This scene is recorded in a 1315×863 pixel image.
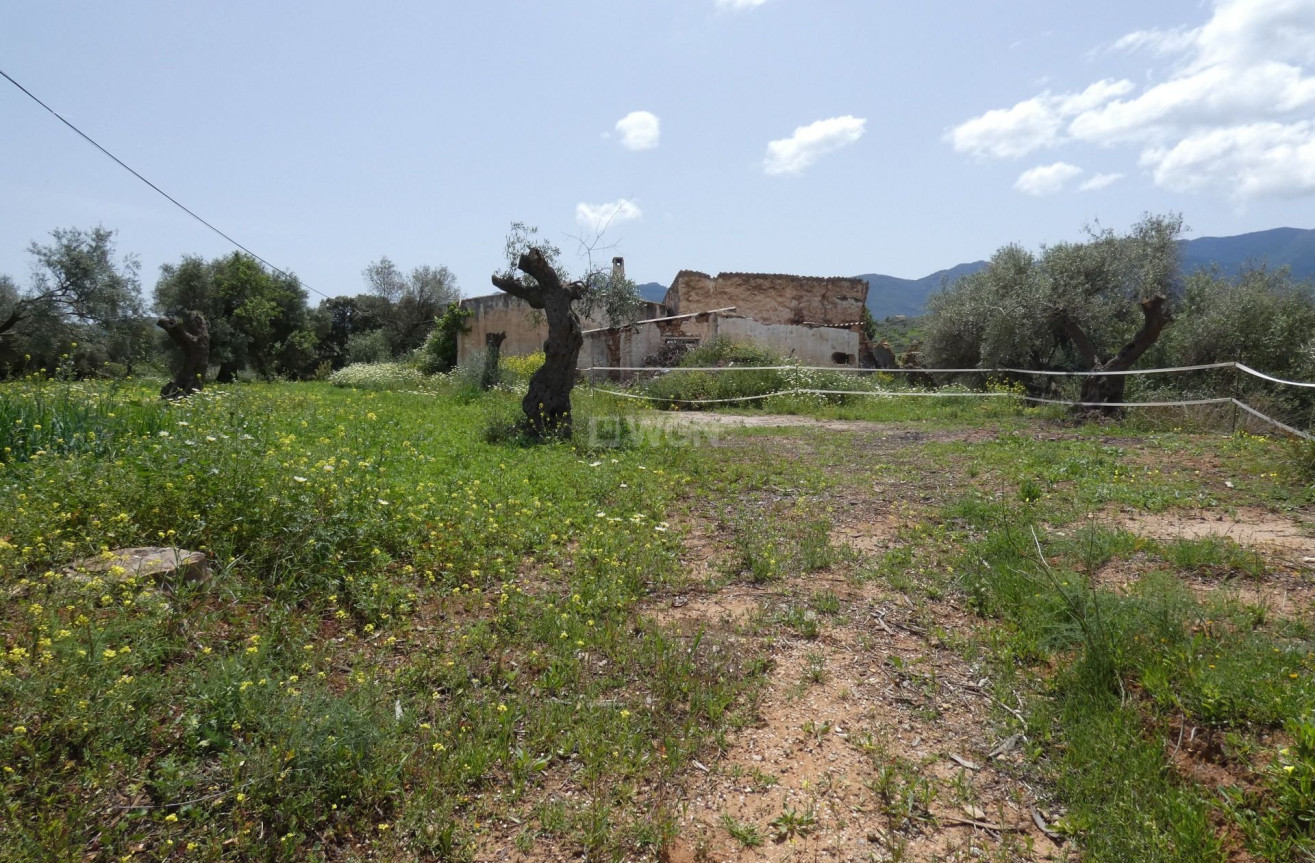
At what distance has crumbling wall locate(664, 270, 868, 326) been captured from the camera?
2316cm

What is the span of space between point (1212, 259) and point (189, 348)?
30.4 m

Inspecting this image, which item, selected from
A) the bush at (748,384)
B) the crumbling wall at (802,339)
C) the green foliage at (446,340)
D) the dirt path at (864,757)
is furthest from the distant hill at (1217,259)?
the dirt path at (864,757)

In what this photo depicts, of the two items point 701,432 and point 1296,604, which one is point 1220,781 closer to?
point 1296,604

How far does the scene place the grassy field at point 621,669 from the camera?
2.49 metres

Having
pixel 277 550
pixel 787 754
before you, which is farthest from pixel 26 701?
pixel 787 754

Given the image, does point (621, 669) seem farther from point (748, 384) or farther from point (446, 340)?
point (446, 340)

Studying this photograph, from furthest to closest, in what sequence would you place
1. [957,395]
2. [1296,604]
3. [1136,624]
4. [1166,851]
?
[957,395], [1296,604], [1136,624], [1166,851]

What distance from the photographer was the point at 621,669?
11.9 feet

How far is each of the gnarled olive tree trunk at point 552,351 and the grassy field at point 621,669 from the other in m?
3.90

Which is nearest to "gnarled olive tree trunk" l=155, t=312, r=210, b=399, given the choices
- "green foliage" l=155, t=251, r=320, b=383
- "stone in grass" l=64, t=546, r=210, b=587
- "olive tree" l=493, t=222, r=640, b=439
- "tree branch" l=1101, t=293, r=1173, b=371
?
"olive tree" l=493, t=222, r=640, b=439

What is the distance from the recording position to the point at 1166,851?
2371mm

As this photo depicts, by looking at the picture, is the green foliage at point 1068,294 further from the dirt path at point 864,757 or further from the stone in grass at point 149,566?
the stone in grass at point 149,566

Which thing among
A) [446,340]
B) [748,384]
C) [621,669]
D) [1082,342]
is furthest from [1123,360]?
[446,340]

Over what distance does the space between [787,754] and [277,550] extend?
303cm
